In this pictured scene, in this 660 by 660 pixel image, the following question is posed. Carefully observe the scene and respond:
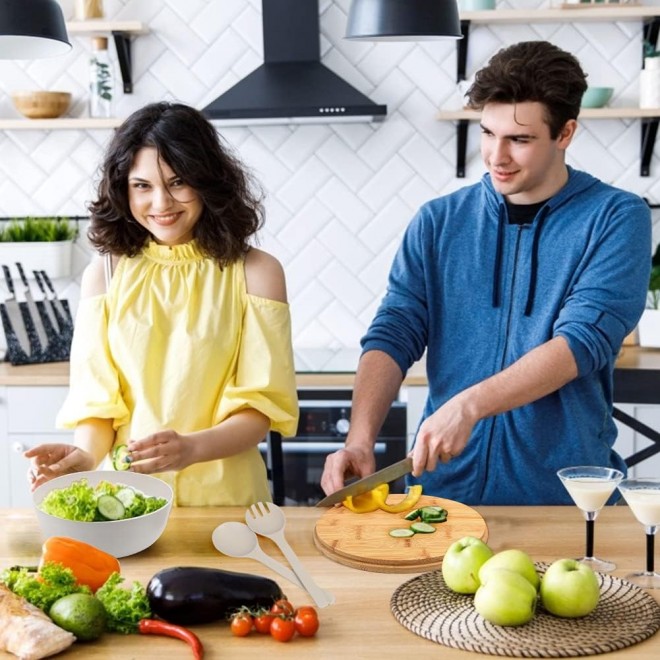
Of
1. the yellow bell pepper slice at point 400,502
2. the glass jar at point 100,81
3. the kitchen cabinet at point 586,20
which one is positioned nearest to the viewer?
the yellow bell pepper slice at point 400,502

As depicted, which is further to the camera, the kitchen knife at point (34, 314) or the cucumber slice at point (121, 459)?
the kitchen knife at point (34, 314)

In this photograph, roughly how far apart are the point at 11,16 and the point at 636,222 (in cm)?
130

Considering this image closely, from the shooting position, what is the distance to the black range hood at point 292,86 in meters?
3.63

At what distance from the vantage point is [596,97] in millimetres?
3777

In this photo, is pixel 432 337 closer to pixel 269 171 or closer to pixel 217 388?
pixel 217 388

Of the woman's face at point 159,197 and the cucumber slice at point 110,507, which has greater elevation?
the woman's face at point 159,197

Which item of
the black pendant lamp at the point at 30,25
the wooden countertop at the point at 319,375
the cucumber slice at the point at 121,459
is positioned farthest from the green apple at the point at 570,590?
the wooden countertop at the point at 319,375

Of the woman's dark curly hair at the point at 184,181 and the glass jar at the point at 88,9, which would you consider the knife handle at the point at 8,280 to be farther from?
the woman's dark curly hair at the point at 184,181

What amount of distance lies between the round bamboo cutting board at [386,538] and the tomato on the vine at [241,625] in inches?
11.2

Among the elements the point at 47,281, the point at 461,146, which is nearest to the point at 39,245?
the point at 47,281

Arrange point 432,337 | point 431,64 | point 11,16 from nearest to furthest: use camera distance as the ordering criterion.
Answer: point 11,16
point 432,337
point 431,64

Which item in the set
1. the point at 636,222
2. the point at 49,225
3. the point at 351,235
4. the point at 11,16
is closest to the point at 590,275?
the point at 636,222

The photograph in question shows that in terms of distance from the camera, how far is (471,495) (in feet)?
7.18

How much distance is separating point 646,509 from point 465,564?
0.28m
